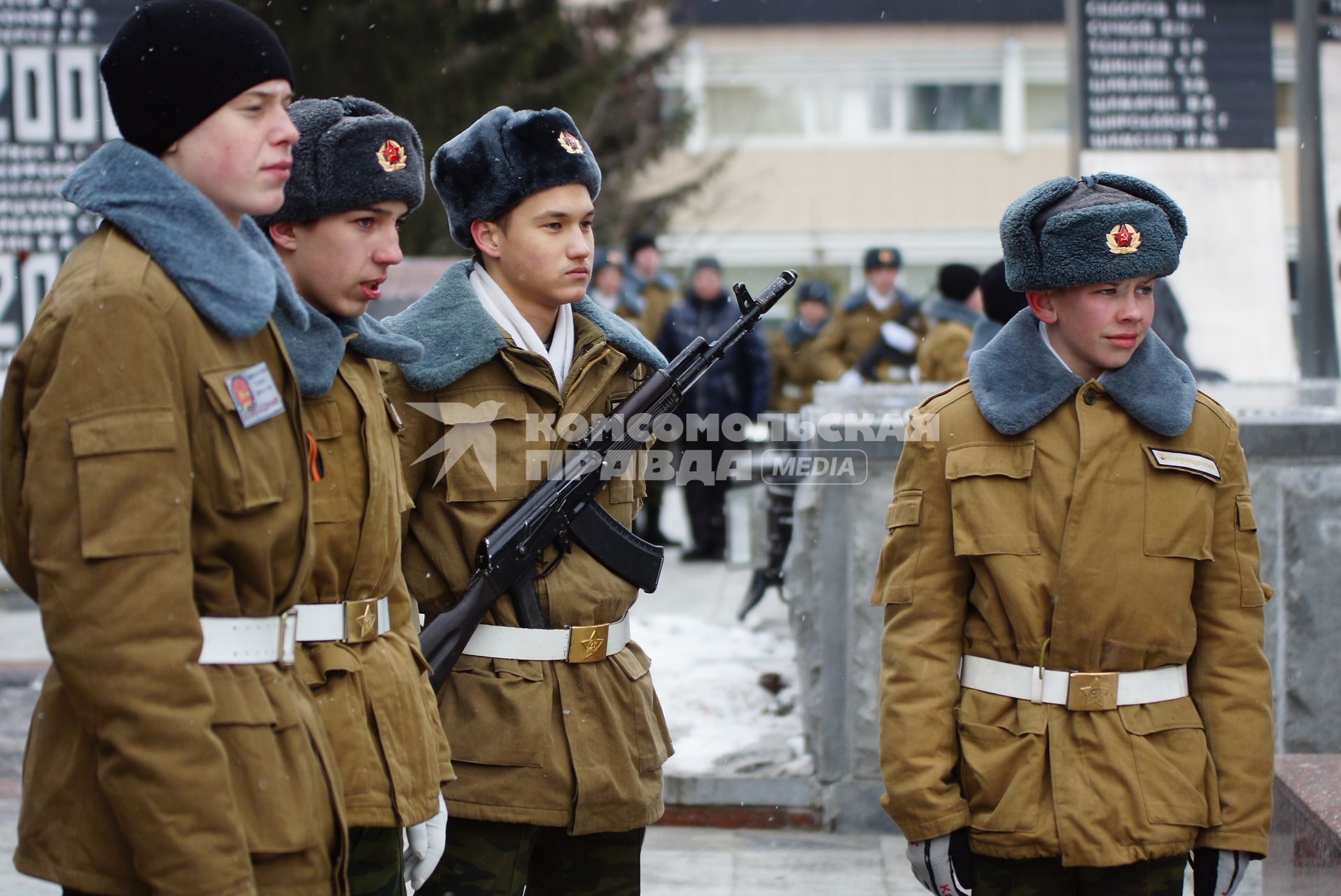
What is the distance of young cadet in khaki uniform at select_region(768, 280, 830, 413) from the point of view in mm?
13680

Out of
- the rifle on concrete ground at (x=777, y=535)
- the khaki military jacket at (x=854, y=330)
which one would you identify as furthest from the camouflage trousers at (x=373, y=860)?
the khaki military jacket at (x=854, y=330)

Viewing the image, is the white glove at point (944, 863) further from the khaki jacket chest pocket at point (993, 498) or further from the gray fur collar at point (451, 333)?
the gray fur collar at point (451, 333)

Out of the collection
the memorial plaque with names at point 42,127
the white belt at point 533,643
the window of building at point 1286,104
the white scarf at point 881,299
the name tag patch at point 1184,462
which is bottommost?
the white belt at point 533,643

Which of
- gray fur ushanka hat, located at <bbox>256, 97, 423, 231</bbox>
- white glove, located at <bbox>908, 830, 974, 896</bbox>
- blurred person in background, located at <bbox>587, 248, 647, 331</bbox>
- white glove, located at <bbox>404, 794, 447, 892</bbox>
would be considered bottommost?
white glove, located at <bbox>908, 830, 974, 896</bbox>

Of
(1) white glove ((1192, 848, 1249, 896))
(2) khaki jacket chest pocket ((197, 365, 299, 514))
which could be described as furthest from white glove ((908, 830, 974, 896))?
(2) khaki jacket chest pocket ((197, 365, 299, 514))

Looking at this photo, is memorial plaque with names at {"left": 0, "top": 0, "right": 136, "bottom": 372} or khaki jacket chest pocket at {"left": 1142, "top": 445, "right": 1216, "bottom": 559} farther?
memorial plaque with names at {"left": 0, "top": 0, "right": 136, "bottom": 372}

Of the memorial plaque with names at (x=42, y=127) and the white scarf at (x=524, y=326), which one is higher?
the memorial plaque with names at (x=42, y=127)

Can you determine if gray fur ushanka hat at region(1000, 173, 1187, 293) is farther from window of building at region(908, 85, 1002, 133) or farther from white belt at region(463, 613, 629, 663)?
window of building at region(908, 85, 1002, 133)

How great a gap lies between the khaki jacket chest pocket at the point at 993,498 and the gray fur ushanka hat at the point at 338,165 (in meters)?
1.20

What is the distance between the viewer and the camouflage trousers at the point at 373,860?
2.84 metres

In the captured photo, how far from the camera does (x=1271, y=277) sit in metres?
11.4

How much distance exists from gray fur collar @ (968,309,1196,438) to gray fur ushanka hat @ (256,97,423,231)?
1.19m

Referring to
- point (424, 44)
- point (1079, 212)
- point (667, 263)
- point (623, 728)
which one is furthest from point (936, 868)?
point (667, 263)

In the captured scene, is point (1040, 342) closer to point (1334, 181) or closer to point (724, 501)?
point (1334, 181)
